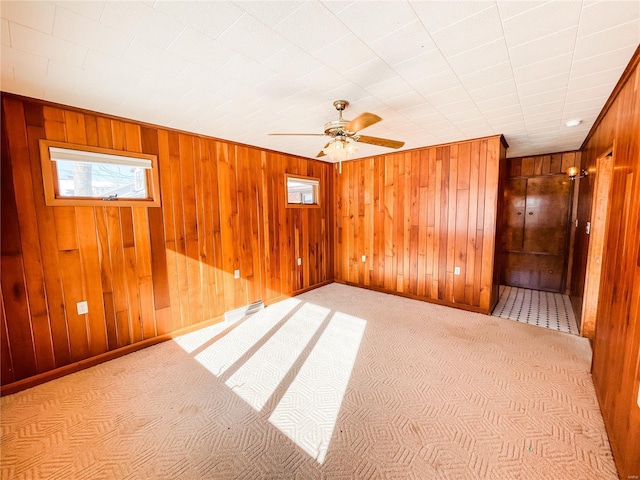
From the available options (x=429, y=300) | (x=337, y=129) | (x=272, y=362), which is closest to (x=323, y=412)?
(x=272, y=362)

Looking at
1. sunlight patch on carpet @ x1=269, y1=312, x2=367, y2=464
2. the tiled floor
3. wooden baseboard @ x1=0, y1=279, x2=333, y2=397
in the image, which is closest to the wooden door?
the tiled floor

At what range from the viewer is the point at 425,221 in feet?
13.0

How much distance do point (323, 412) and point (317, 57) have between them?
237 cm

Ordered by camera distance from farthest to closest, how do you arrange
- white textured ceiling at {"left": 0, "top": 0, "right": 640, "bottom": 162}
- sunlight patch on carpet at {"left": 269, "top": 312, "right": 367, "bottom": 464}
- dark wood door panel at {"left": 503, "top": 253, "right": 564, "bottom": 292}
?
dark wood door panel at {"left": 503, "top": 253, "right": 564, "bottom": 292} → sunlight patch on carpet at {"left": 269, "top": 312, "right": 367, "bottom": 464} → white textured ceiling at {"left": 0, "top": 0, "right": 640, "bottom": 162}

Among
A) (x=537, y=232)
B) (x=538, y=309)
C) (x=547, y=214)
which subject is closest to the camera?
(x=538, y=309)

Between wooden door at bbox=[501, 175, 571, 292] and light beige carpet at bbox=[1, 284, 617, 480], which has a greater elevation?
wooden door at bbox=[501, 175, 571, 292]

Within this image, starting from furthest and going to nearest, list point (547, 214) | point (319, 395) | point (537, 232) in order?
point (537, 232), point (547, 214), point (319, 395)

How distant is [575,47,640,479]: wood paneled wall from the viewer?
4.25 feet

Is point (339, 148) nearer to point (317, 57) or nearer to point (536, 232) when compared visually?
point (317, 57)

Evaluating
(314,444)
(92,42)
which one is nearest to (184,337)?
(314,444)

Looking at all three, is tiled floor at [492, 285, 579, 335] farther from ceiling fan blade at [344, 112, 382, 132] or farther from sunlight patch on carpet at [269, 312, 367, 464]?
ceiling fan blade at [344, 112, 382, 132]

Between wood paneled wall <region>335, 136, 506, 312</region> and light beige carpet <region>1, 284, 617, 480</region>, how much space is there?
1.04m

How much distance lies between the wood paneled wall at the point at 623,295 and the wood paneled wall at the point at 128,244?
3.54 meters

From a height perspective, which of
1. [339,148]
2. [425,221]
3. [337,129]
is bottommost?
[425,221]
